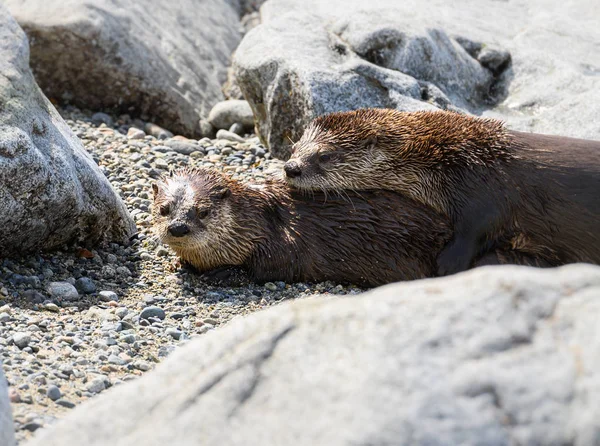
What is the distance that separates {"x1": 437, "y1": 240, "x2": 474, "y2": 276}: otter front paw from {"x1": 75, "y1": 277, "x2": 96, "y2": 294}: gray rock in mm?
2691

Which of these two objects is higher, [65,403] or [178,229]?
[65,403]

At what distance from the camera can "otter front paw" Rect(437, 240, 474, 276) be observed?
6.56 metres

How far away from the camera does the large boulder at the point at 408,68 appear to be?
8.94 metres

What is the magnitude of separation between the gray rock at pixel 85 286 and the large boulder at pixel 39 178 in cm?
48

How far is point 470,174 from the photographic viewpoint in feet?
22.2

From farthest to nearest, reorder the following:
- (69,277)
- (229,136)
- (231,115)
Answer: (231,115) → (229,136) → (69,277)

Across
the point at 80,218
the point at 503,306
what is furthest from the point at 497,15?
the point at 503,306

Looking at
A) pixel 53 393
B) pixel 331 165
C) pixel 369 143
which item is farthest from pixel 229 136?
pixel 53 393

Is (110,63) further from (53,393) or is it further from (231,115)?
(53,393)

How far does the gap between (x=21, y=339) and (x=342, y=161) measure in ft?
10.2

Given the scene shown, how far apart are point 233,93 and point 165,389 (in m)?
8.84

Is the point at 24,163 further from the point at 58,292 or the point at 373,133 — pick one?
the point at 373,133

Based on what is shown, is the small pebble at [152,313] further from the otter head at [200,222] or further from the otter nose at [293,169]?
the otter nose at [293,169]

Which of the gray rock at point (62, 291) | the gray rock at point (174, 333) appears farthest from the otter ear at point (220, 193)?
the gray rock at point (174, 333)
